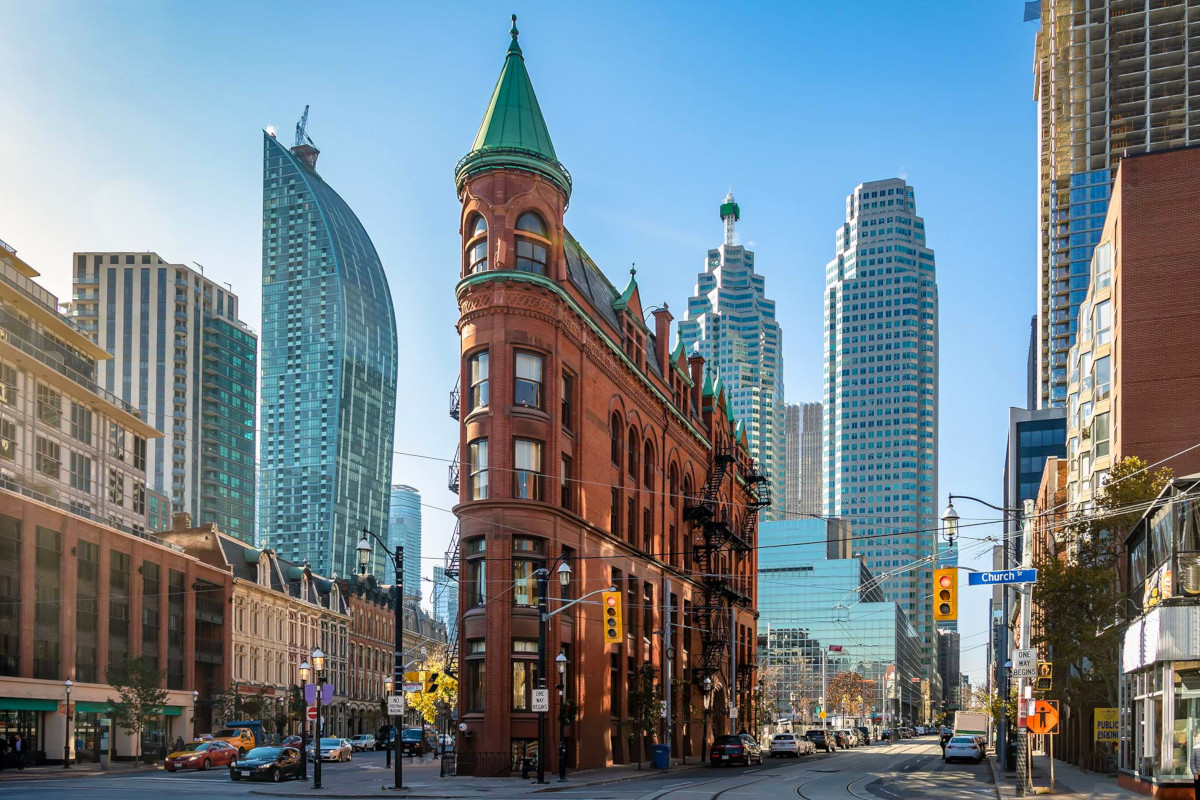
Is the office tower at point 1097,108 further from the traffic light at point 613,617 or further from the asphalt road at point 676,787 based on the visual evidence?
the traffic light at point 613,617

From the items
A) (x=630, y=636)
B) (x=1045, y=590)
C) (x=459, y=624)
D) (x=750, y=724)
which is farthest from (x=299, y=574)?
(x=1045, y=590)

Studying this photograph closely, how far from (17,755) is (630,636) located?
31.7m

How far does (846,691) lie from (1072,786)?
135 m

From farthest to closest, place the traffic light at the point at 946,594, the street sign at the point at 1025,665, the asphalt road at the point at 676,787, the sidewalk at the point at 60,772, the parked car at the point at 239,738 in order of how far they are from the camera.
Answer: the parked car at the point at 239,738 < the sidewalk at the point at 60,772 < the street sign at the point at 1025,665 < the asphalt road at the point at 676,787 < the traffic light at the point at 946,594

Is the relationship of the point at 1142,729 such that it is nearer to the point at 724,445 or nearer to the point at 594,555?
the point at 594,555

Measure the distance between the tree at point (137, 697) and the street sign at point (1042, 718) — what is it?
1983 inches

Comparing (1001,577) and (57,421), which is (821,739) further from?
(57,421)

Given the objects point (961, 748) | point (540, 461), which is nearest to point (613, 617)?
point (540, 461)

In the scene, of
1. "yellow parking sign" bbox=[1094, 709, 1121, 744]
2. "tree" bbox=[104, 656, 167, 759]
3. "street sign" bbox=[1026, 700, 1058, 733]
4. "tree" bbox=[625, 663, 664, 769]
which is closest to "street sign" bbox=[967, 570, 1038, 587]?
"street sign" bbox=[1026, 700, 1058, 733]

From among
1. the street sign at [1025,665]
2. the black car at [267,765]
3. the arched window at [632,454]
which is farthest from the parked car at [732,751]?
the street sign at [1025,665]

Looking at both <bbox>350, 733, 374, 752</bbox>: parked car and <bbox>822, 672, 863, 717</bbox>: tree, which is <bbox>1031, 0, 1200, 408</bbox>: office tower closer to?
<bbox>822, 672, 863, 717</bbox>: tree

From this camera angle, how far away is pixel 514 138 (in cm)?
4969

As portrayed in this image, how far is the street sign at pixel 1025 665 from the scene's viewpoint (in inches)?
1415

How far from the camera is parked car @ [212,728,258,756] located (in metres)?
63.0
